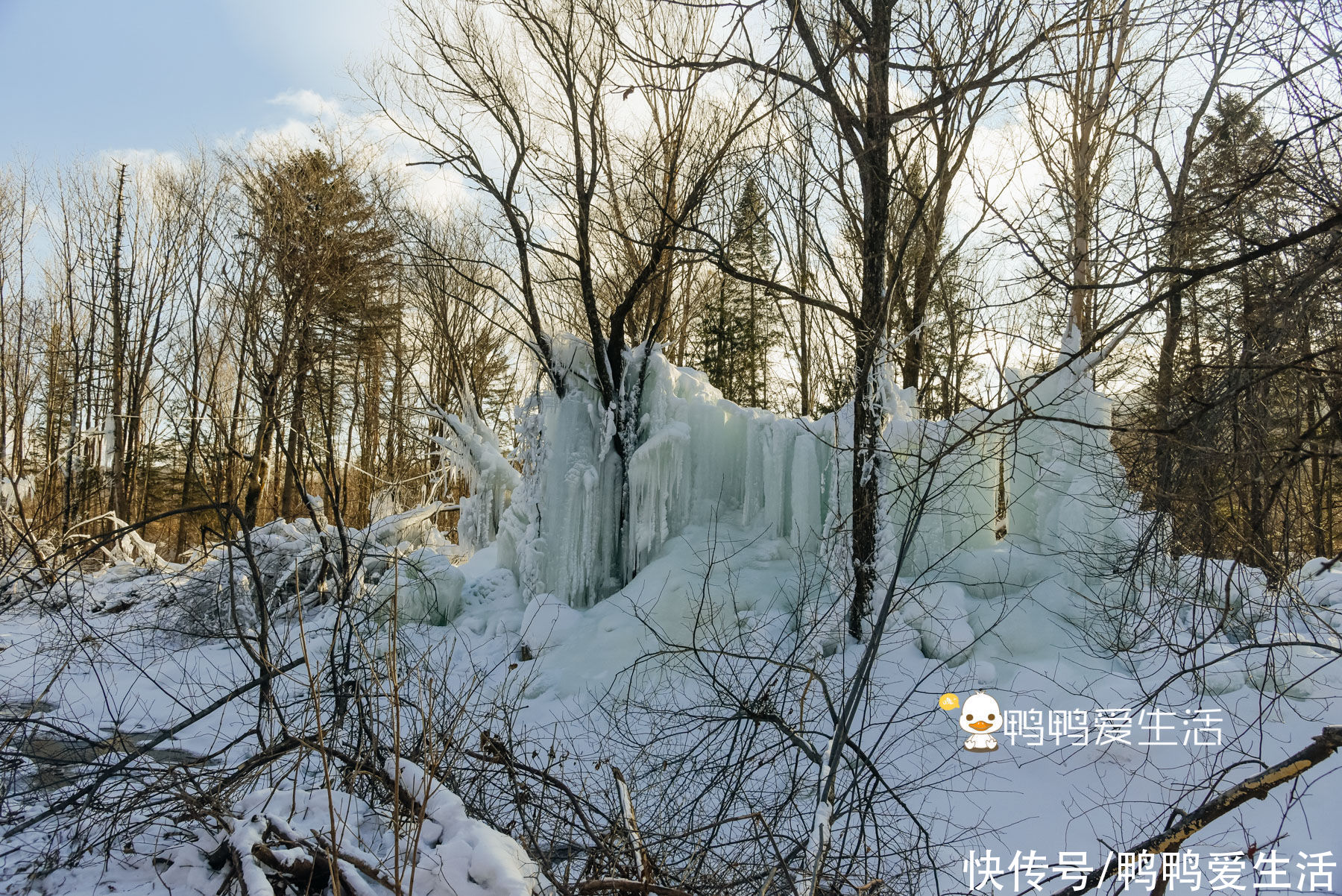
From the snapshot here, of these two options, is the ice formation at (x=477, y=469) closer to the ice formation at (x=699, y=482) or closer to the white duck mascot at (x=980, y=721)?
the ice formation at (x=699, y=482)

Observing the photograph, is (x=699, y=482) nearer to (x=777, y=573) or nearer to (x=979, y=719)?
(x=777, y=573)

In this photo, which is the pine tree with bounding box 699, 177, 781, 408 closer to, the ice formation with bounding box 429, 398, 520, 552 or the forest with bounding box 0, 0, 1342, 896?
the forest with bounding box 0, 0, 1342, 896

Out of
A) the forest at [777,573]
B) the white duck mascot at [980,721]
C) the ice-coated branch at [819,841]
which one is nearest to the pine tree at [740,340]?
the forest at [777,573]

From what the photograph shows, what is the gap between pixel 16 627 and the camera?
916 cm

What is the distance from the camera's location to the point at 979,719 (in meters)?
→ 5.86

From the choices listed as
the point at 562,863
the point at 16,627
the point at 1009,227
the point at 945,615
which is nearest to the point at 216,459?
the point at 562,863

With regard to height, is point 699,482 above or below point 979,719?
above

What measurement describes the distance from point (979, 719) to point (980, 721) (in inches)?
0.7

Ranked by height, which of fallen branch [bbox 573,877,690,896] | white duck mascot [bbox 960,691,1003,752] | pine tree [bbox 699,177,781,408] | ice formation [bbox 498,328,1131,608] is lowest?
white duck mascot [bbox 960,691,1003,752]

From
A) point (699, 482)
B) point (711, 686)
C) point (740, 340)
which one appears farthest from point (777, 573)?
point (740, 340)

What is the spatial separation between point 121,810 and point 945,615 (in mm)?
6238

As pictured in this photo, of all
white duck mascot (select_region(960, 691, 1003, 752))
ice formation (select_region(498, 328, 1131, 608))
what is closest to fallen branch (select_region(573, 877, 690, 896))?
white duck mascot (select_region(960, 691, 1003, 752))

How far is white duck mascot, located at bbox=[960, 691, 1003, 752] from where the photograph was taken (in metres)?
5.66

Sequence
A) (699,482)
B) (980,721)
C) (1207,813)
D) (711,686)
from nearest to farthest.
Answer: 1. (1207,813)
2. (711,686)
3. (980,721)
4. (699,482)
